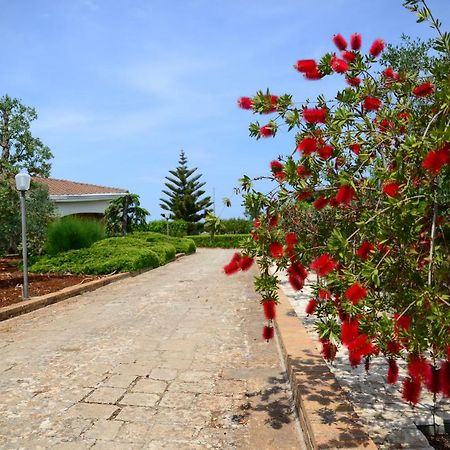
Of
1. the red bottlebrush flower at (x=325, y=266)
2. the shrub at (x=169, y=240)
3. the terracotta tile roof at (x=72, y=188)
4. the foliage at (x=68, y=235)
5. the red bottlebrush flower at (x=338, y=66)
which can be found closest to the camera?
the red bottlebrush flower at (x=325, y=266)

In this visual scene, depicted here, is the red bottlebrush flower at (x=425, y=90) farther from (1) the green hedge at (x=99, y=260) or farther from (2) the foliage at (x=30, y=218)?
(1) the green hedge at (x=99, y=260)

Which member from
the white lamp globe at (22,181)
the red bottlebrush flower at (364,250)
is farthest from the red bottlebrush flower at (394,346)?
the white lamp globe at (22,181)

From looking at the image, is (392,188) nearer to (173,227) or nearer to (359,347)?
(359,347)

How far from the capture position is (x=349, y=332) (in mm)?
1659

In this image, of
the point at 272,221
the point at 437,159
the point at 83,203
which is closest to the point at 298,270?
Answer: the point at 272,221

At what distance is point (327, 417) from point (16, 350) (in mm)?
3793

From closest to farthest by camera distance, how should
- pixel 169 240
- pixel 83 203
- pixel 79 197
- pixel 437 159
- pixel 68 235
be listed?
pixel 437 159
pixel 68 235
pixel 79 197
pixel 83 203
pixel 169 240

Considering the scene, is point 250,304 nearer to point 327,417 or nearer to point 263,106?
point 327,417

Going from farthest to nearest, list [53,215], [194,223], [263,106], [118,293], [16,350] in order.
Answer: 1. [194,223]
2. [53,215]
3. [118,293]
4. [16,350]
5. [263,106]

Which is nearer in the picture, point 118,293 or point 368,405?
point 368,405

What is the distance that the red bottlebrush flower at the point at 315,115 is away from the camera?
2.19m

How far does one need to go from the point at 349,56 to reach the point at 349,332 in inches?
61.7

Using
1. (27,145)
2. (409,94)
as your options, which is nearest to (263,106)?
(409,94)

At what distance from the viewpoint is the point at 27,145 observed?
44.3 feet
